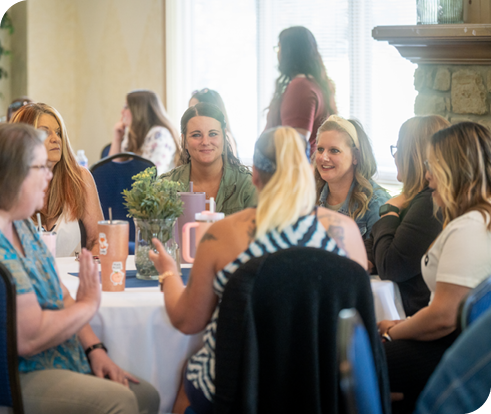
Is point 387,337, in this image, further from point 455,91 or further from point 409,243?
point 455,91

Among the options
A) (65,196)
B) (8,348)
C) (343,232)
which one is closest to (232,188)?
(65,196)

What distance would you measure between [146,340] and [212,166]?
108 cm

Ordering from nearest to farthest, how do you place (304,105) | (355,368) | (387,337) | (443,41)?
1. (355,368)
2. (387,337)
3. (443,41)
4. (304,105)

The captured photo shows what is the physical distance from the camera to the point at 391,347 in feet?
5.45

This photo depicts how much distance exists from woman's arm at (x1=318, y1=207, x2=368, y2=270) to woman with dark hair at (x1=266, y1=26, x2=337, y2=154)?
1.97 meters

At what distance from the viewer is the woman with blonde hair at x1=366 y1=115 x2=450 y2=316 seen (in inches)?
70.7

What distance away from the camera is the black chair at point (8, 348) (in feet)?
3.92

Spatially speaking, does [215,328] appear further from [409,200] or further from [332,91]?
[332,91]

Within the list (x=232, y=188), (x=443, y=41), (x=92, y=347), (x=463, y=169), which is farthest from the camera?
(x=443, y=41)

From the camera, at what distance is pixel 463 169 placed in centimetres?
160

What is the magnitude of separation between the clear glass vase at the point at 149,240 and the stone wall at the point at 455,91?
1695mm

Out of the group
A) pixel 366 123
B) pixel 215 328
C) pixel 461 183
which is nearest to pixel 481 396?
pixel 215 328

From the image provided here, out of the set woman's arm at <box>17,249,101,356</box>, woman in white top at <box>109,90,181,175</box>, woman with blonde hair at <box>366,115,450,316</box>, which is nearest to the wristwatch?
woman with blonde hair at <box>366,115,450,316</box>

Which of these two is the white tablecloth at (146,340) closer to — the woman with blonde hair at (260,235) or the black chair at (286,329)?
the woman with blonde hair at (260,235)
